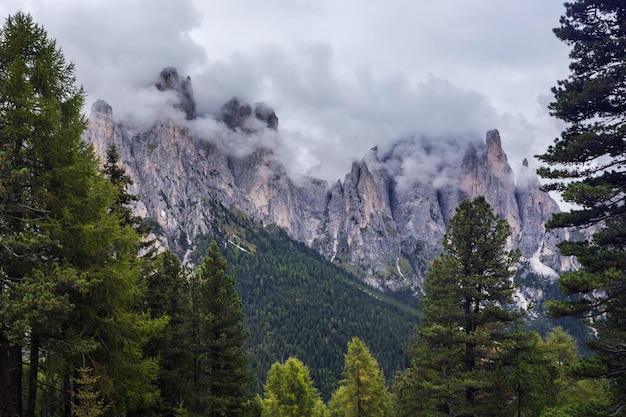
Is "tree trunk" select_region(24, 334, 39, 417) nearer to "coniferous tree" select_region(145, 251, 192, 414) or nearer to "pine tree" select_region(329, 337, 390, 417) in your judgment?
"coniferous tree" select_region(145, 251, 192, 414)

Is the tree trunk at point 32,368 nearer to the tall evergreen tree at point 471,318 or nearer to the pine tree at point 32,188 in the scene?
the pine tree at point 32,188

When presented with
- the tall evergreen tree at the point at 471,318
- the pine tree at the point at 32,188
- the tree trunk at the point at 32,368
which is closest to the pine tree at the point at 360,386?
the tall evergreen tree at the point at 471,318

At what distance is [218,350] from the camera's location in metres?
19.4

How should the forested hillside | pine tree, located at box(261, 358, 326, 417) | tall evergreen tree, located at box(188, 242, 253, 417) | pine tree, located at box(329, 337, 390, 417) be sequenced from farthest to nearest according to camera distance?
the forested hillside → pine tree, located at box(261, 358, 326, 417) → pine tree, located at box(329, 337, 390, 417) → tall evergreen tree, located at box(188, 242, 253, 417)

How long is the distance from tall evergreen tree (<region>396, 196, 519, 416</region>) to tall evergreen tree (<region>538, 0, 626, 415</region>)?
5915 mm

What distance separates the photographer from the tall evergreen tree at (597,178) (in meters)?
9.16

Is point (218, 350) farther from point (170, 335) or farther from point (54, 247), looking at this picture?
point (54, 247)

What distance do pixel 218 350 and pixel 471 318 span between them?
11640 mm

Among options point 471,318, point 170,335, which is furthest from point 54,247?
point 471,318

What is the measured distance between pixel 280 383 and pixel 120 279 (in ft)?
102

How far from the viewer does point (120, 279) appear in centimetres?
1045

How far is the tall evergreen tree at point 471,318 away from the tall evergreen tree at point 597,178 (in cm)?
591

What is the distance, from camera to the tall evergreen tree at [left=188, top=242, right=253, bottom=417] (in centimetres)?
1902

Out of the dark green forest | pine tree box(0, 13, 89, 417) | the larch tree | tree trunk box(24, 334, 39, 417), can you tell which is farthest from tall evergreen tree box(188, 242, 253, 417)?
pine tree box(0, 13, 89, 417)
